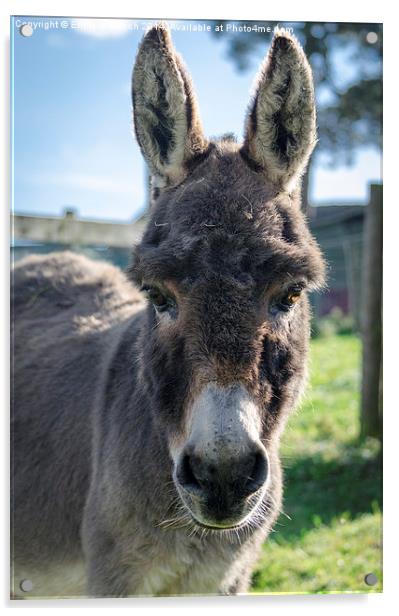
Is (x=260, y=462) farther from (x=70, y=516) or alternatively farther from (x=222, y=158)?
(x=70, y=516)

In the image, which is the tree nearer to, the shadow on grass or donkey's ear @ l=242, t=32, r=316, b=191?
donkey's ear @ l=242, t=32, r=316, b=191

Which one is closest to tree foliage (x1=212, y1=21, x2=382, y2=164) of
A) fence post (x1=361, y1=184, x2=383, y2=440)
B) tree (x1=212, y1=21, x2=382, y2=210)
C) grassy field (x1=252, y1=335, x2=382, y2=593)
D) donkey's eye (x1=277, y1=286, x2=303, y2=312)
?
tree (x1=212, y1=21, x2=382, y2=210)

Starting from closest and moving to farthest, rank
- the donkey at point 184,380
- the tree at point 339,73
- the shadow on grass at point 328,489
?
the donkey at point 184,380, the tree at point 339,73, the shadow on grass at point 328,489

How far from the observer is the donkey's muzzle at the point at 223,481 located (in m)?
1.50

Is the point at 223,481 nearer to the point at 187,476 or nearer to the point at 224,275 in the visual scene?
the point at 187,476

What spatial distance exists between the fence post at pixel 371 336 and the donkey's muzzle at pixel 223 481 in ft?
7.97

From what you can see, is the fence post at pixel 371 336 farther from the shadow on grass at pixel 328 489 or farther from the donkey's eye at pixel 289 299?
the donkey's eye at pixel 289 299

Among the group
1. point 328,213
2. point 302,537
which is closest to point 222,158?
point 302,537

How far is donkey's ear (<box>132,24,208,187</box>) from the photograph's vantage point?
1.95 m

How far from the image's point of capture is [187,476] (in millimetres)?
1575
